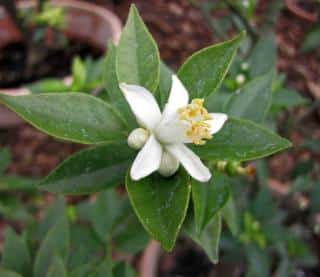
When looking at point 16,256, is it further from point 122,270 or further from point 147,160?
point 147,160

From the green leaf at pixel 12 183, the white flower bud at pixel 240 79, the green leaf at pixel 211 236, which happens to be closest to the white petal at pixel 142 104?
the green leaf at pixel 211 236

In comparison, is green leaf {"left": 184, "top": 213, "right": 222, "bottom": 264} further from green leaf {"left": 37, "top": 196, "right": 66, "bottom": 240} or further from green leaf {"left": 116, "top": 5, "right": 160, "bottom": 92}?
green leaf {"left": 37, "top": 196, "right": 66, "bottom": 240}

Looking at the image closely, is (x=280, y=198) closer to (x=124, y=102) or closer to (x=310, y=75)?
(x=124, y=102)

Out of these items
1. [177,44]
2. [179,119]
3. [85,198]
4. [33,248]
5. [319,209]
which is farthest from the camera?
[177,44]

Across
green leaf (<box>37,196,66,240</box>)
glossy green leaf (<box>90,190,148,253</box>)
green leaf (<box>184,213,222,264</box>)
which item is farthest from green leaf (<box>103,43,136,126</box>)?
green leaf (<box>37,196,66,240</box>)

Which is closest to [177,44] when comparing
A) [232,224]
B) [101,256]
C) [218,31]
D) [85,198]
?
[85,198]
